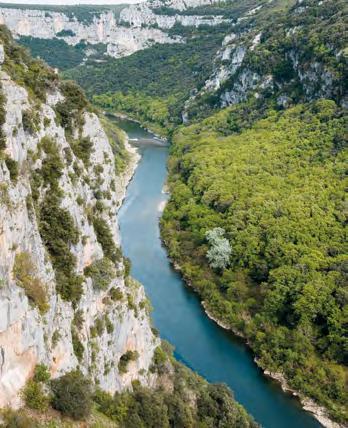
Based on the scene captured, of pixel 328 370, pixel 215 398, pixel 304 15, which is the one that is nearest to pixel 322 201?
pixel 328 370

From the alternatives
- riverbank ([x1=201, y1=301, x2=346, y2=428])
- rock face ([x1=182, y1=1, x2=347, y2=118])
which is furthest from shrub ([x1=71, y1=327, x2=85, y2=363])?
rock face ([x1=182, y1=1, x2=347, y2=118])

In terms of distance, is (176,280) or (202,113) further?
(202,113)

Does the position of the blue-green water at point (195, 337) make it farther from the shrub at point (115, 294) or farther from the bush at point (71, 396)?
the bush at point (71, 396)

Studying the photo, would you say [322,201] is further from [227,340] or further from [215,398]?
[215,398]

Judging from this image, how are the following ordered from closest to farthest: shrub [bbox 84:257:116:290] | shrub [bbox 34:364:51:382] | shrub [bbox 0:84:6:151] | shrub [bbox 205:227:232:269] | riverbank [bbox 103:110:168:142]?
shrub [bbox 34:364:51:382] < shrub [bbox 0:84:6:151] < shrub [bbox 84:257:116:290] < shrub [bbox 205:227:232:269] < riverbank [bbox 103:110:168:142]

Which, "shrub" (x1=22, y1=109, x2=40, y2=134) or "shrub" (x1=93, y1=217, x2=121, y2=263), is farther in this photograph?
"shrub" (x1=93, y1=217, x2=121, y2=263)

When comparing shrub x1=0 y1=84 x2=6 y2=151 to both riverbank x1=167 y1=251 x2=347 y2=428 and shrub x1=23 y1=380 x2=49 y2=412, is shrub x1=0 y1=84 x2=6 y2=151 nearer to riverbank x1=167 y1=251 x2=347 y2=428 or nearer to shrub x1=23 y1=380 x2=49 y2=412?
shrub x1=23 y1=380 x2=49 y2=412

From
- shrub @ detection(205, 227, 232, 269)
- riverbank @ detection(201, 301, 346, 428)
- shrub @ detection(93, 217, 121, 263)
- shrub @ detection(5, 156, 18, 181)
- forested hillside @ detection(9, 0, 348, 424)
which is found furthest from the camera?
shrub @ detection(205, 227, 232, 269)
